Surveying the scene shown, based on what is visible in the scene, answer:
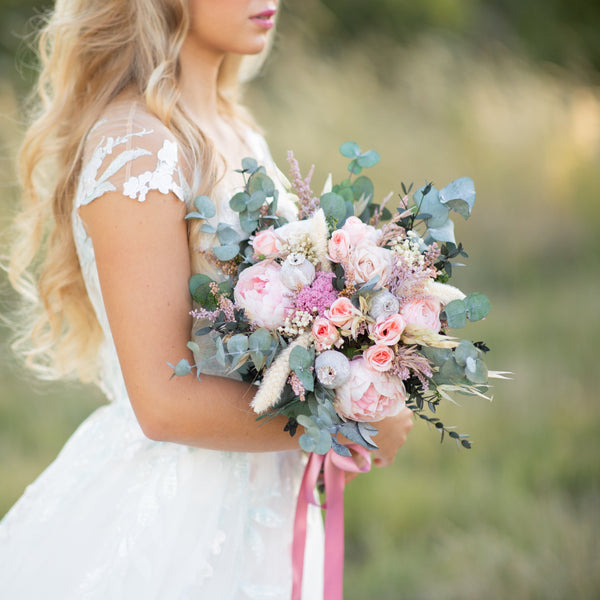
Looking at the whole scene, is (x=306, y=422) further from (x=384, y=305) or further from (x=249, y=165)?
(x=249, y=165)

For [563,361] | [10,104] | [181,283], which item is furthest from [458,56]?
[181,283]

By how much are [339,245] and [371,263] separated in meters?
0.07

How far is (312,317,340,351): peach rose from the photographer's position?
125 cm

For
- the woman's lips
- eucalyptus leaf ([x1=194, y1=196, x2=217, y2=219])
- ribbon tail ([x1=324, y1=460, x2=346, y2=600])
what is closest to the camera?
eucalyptus leaf ([x1=194, y1=196, x2=217, y2=219])

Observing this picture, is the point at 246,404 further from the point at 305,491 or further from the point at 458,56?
the point at 458,56

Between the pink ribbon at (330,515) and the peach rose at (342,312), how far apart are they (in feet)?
1.47

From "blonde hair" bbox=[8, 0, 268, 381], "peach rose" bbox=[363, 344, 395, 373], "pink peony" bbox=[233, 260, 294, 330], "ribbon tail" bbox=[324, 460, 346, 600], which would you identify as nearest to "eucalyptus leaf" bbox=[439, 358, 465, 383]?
"peach rose" bbox=[363, 344, 395, 373]

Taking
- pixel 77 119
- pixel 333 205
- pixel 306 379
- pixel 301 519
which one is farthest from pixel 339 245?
pixel 77 119

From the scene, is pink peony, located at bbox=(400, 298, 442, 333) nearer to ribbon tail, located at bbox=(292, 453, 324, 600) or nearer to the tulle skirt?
ribbon tail, located at bbox=(292, 453, 324, 600)

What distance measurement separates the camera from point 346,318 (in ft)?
4.09

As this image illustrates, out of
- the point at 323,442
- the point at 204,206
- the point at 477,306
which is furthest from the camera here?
the point at 204,206

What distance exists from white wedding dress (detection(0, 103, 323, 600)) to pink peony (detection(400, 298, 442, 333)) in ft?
1.55

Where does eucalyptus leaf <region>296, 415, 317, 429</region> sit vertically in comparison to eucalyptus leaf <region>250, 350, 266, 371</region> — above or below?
below

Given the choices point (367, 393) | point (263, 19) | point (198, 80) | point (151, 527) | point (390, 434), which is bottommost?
point (151, 527)
